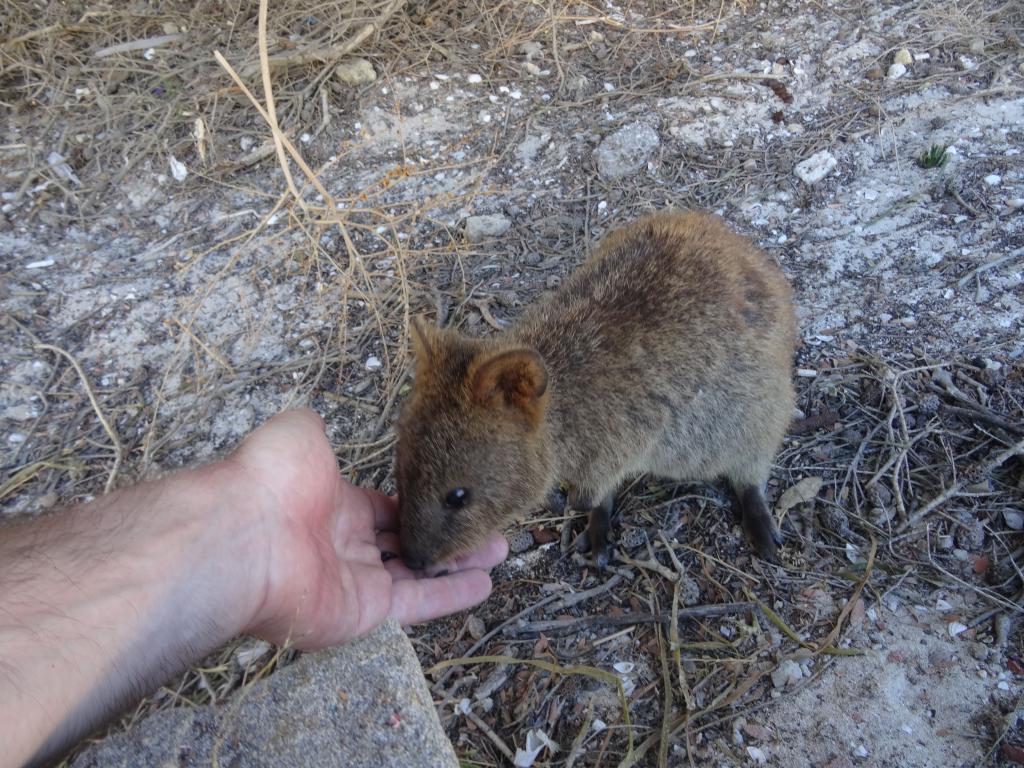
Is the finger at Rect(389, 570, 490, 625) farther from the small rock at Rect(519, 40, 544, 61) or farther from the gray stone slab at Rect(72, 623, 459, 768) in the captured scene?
the small rock at Rect(519, 40, 544, 61)

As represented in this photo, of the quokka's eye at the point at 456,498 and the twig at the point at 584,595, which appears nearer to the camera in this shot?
the quokka's eye at the point at 456,498

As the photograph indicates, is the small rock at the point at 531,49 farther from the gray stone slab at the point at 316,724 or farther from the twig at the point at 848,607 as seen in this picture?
the gray stone slab at the point at 316,724

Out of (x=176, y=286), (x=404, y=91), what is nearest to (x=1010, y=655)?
(x=176, y=286)

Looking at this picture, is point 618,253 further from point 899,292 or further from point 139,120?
point 139,120

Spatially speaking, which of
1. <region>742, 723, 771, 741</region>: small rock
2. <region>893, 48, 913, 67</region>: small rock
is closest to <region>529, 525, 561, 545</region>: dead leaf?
<region>742, 723, 771, 741</region>: small rock

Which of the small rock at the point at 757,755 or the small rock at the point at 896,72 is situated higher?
the small rock at the point at 896,72

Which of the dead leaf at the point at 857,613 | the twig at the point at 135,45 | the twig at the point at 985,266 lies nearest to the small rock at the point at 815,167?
the twig at the point at 985,266
